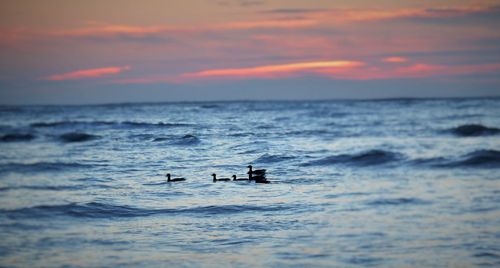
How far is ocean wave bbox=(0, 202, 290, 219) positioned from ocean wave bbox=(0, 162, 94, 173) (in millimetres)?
7377

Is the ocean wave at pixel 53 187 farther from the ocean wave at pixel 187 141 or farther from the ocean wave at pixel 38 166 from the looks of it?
the ocean wave at pixel 187 141

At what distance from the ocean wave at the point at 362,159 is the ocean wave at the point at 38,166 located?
8798 mm

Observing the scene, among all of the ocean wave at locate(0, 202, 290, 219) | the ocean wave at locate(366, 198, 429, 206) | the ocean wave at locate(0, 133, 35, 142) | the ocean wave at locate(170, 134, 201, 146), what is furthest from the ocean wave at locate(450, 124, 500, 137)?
the ocean wave at locate(0, 133, 35, 142)


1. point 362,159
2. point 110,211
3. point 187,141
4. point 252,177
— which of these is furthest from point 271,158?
point 110,211

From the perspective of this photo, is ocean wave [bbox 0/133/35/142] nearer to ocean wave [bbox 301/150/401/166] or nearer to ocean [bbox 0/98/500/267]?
ocean [bbox 0/98/500/267]

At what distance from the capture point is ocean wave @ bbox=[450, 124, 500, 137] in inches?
1335

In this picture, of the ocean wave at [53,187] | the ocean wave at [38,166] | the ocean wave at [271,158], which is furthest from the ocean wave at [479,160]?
the ocean wave at [38,166]

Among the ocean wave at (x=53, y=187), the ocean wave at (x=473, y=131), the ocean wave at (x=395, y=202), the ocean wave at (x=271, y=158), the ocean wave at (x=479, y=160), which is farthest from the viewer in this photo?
the ocean wave at (x=473, y=131)

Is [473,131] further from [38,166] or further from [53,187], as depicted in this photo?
[53,187]

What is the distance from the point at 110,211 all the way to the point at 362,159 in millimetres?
12244

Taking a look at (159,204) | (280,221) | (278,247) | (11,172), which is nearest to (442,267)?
(278,247)

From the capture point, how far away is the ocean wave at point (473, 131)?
1335 inches

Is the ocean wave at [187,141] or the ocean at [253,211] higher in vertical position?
the ocean wave at [187,141]

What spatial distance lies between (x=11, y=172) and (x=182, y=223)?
10661 mm
